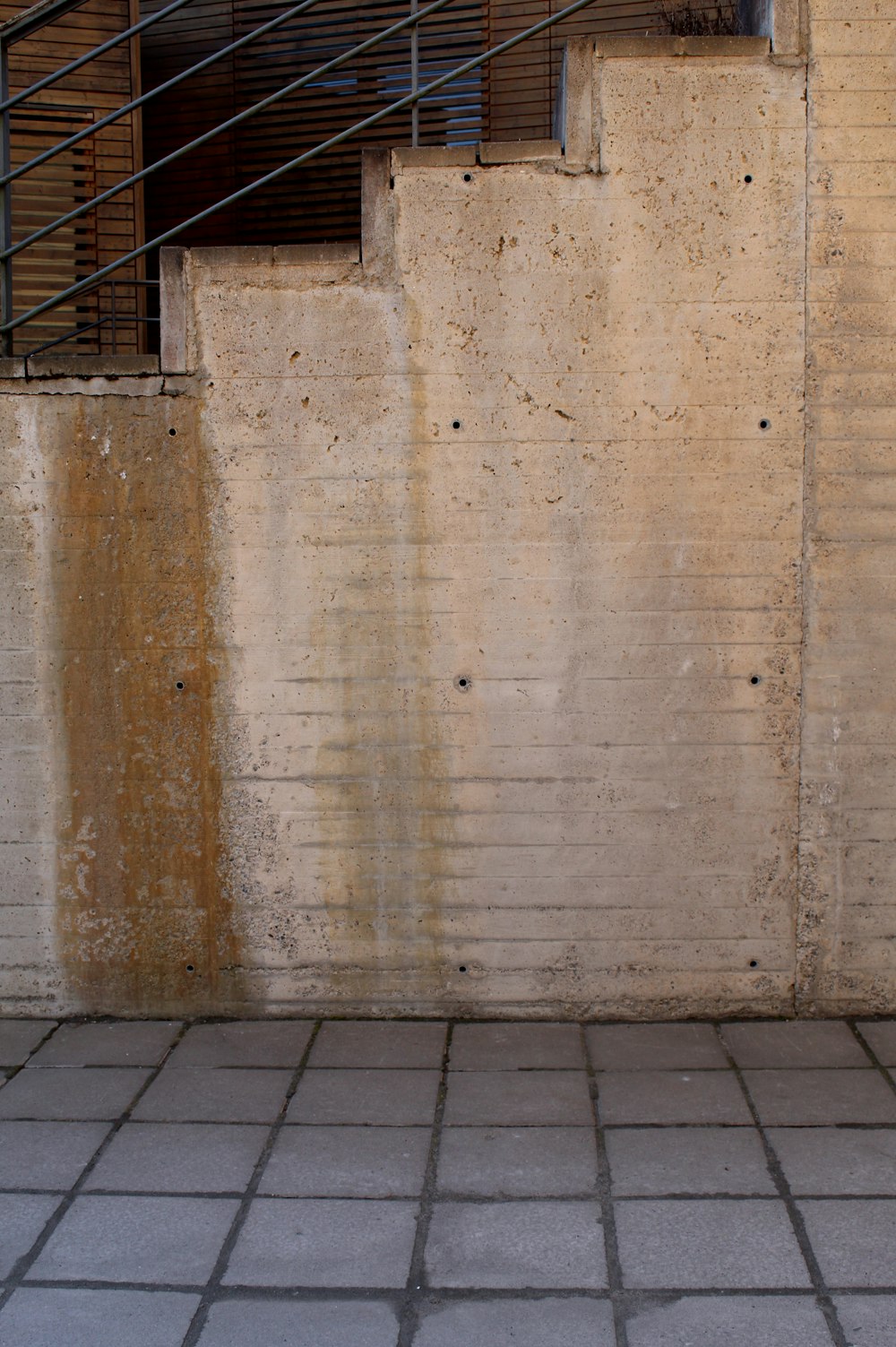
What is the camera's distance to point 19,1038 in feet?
14.2

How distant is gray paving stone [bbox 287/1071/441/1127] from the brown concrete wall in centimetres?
146

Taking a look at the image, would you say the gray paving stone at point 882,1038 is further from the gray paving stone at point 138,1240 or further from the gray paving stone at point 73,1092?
the gray paving stone at point 73,1092

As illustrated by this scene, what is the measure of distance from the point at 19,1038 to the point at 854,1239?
2.84m

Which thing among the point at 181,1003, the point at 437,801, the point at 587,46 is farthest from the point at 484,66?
the point at 181,1003

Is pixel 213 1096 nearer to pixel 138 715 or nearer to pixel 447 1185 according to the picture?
pixel 447 1185

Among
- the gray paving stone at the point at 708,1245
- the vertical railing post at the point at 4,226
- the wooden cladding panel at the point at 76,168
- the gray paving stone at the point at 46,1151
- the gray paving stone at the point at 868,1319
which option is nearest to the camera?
the gray paving stone at the point at 868,1319

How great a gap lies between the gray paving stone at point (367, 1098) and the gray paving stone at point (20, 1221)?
75cm

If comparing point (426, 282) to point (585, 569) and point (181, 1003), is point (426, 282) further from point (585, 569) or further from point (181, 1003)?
point (181, 1003)

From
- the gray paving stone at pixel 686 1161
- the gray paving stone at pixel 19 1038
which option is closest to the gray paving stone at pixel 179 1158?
the gray paving stone at pixel 19 1038

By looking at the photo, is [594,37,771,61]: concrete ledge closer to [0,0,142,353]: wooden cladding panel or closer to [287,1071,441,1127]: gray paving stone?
[287,1071,441,1127]: gray paving stone

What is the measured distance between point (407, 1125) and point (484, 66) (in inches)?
267

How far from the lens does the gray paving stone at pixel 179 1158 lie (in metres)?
3.35

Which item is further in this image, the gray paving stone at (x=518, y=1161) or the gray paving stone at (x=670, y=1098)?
the gray paving stone at (x=670, y=1098)

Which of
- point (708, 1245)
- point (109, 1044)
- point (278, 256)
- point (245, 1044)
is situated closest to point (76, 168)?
point (278, 256)
